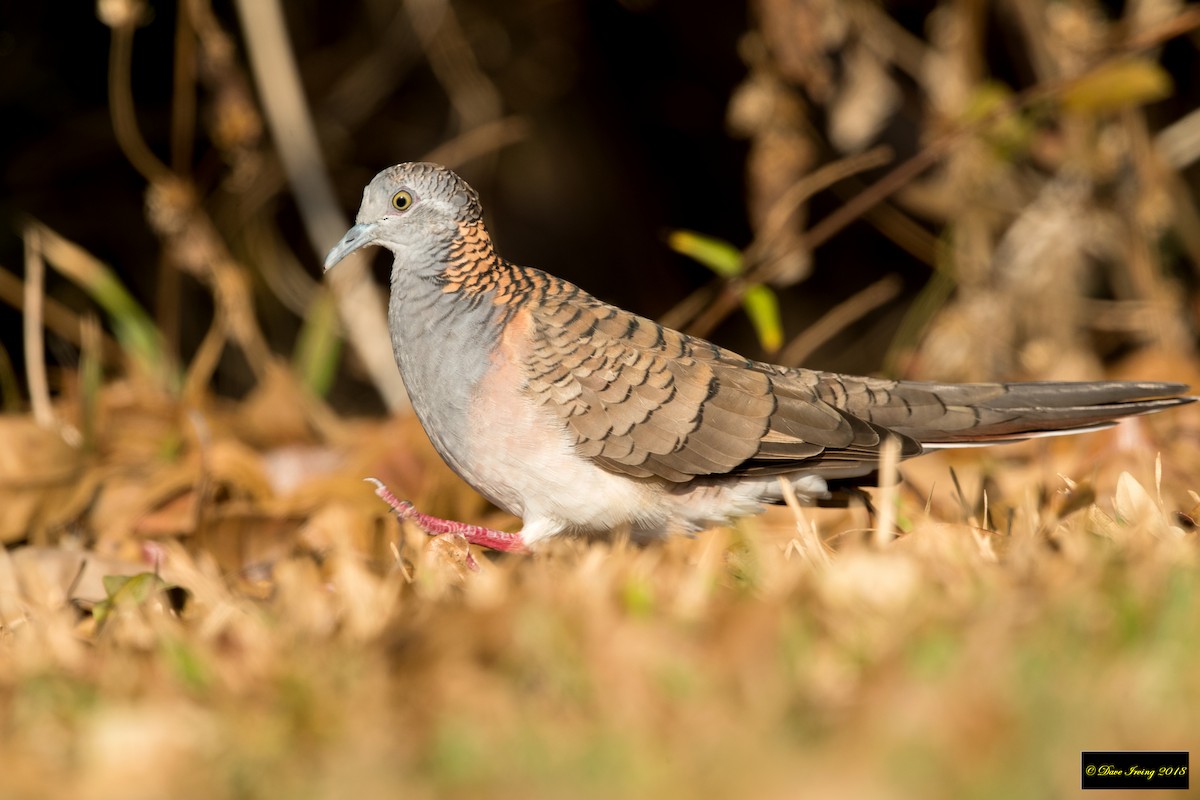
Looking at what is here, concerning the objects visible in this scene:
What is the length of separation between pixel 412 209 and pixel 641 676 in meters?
1.69

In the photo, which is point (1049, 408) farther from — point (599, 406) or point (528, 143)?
point (528, 143)

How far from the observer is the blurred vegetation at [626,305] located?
162 centimetres

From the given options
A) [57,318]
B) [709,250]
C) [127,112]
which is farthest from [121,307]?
[709,250]

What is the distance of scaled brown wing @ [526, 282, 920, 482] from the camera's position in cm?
298

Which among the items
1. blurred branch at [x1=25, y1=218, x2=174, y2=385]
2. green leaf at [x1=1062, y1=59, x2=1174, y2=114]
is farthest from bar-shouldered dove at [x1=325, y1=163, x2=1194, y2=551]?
blurred branch at [x1=25, y1=218, x2=174, y2=385]

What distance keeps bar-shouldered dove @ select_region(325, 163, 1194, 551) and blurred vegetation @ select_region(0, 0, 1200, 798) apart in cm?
20

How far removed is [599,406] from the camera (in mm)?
2982

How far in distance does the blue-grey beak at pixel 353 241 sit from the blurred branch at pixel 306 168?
221 centimetres

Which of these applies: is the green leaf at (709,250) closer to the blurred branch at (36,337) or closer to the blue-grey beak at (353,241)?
the blue-grey beak at (353,241)

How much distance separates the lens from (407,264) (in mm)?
3145

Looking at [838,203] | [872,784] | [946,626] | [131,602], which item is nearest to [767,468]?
[946,626]

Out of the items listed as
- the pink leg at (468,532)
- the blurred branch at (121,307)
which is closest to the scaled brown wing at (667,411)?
the pink leg at (468,532)

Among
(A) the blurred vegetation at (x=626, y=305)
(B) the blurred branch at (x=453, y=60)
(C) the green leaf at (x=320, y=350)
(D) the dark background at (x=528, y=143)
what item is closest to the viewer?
(A) the blurred vegetation at (x=626, y=305)

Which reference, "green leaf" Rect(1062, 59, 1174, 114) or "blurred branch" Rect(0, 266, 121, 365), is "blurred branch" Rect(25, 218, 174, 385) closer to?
"blurred branch" Rect(0, 266, 121, 365)
